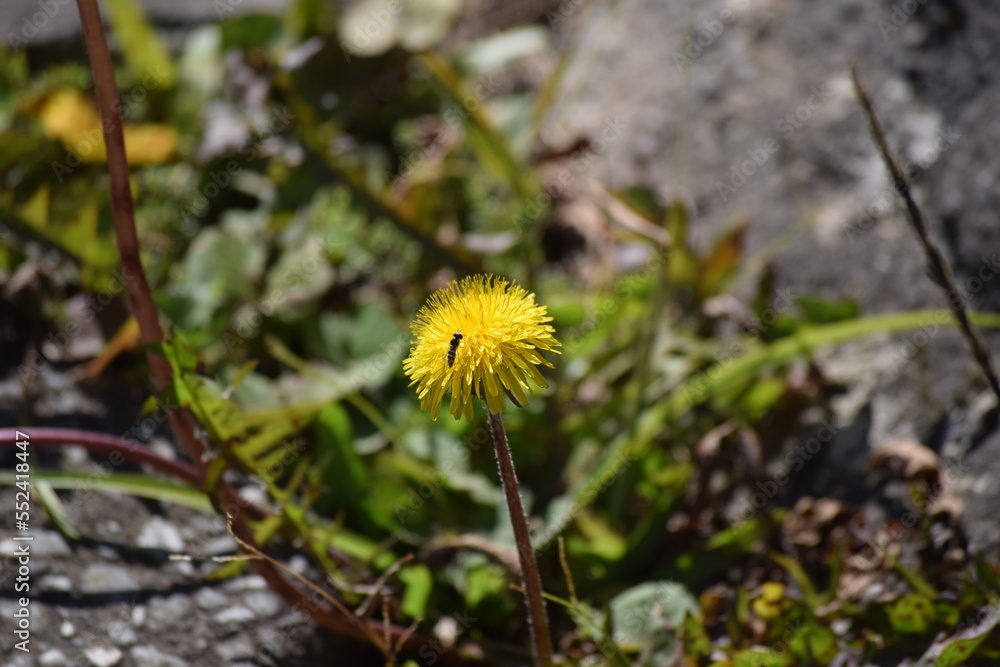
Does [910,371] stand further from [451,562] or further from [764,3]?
[764,3]

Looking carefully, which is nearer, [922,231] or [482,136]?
[922,231]

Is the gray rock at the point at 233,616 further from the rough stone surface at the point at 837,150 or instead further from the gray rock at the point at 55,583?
the rough stone surface at the point at 837,150

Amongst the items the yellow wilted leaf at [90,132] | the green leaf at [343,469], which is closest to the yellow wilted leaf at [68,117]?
the yellow wilted leaf at [90,132]

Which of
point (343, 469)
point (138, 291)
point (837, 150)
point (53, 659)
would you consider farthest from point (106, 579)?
point (837, 150)

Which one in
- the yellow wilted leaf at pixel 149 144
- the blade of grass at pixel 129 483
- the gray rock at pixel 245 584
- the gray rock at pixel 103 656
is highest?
the yellow wilted leaf at pixel 149 144

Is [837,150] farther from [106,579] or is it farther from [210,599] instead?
[106,579]

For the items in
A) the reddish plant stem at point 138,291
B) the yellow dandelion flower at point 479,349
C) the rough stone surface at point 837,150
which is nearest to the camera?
the yellow dandelion flower at point 479,349

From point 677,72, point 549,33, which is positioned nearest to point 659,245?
point 677,72
